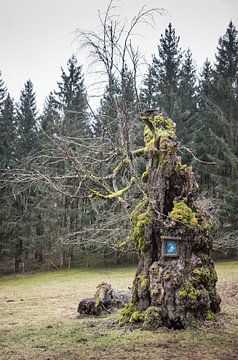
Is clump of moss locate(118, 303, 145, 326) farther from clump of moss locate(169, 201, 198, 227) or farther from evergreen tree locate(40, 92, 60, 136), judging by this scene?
evergreen tree locate(40, 92, 60, 136)

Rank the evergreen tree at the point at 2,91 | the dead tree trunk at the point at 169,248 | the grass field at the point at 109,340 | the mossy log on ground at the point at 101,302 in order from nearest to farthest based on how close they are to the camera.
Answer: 1. the grass field at the point at 109,340
2. the dead tree trunk at the point at 169,248
3. the mossy log on ground at the point at 101,302
4. the evergreen tree at the point at 2,91

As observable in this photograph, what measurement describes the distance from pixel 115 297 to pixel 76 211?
53.5ft

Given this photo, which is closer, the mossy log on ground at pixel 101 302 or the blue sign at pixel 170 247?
the blue sign at pixel 170 247

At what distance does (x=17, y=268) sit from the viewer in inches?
1086

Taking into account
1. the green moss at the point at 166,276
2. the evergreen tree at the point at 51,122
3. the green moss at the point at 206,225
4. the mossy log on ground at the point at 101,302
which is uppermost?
the evergreen tree at the point at 51,122

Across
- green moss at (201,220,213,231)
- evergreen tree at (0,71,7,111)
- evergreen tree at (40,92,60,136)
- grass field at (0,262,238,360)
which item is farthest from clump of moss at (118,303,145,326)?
evergreen tree at (0,71,7,111)

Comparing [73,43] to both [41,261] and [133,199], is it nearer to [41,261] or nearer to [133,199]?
[133,199]

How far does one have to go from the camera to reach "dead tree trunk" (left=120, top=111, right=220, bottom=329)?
21.6ft

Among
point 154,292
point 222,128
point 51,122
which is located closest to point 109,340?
point 154,292

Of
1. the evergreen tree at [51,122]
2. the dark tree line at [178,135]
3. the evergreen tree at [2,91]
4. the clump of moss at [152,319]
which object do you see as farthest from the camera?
the evergreen tree at [2,91]

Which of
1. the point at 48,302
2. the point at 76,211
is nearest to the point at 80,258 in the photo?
the point at 76,211

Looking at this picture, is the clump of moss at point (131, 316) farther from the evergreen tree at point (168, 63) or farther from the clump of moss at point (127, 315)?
the evergreen tree at point (168, 63)

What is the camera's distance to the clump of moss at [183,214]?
7.00 meters

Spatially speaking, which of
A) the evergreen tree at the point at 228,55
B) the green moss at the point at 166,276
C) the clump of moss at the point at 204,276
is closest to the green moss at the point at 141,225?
the green moss at the point at 166,276
